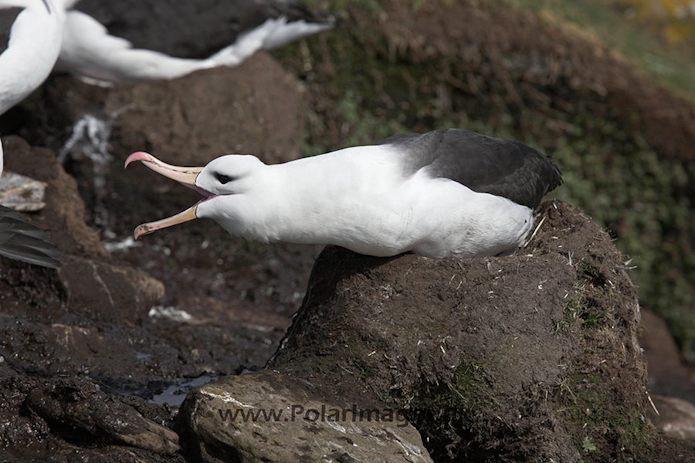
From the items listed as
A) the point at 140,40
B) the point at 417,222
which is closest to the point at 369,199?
the point at 417,222

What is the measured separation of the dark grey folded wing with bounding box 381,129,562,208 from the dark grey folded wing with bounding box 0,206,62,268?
85.1 inches

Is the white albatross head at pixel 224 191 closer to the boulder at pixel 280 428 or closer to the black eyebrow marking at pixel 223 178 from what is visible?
the black eyebrow marking at pixel 223 178

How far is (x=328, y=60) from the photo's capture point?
11000mm

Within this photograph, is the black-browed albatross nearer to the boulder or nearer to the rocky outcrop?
the rocky outcrop

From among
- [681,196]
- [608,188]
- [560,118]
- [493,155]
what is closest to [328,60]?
[560,118]

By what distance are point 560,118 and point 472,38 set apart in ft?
5.11

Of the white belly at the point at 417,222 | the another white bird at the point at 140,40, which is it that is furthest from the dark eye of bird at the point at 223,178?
the another white bird at the point at 140,40

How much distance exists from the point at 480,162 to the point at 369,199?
0.95 m

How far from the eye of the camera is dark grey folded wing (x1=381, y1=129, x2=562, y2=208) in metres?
5.09

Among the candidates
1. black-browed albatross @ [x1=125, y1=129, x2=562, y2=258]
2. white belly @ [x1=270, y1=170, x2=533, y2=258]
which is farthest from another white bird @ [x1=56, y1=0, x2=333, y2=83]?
white belly @ [x1=270, y1=170, x2=533, y2=258]

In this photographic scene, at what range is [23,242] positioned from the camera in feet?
17.5

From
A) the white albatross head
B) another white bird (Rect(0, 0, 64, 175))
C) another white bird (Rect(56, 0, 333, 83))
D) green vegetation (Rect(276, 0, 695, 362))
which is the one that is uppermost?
the white albatross head

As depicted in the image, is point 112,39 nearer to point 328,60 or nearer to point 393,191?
point 328,60

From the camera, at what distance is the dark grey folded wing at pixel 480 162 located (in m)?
5.09
